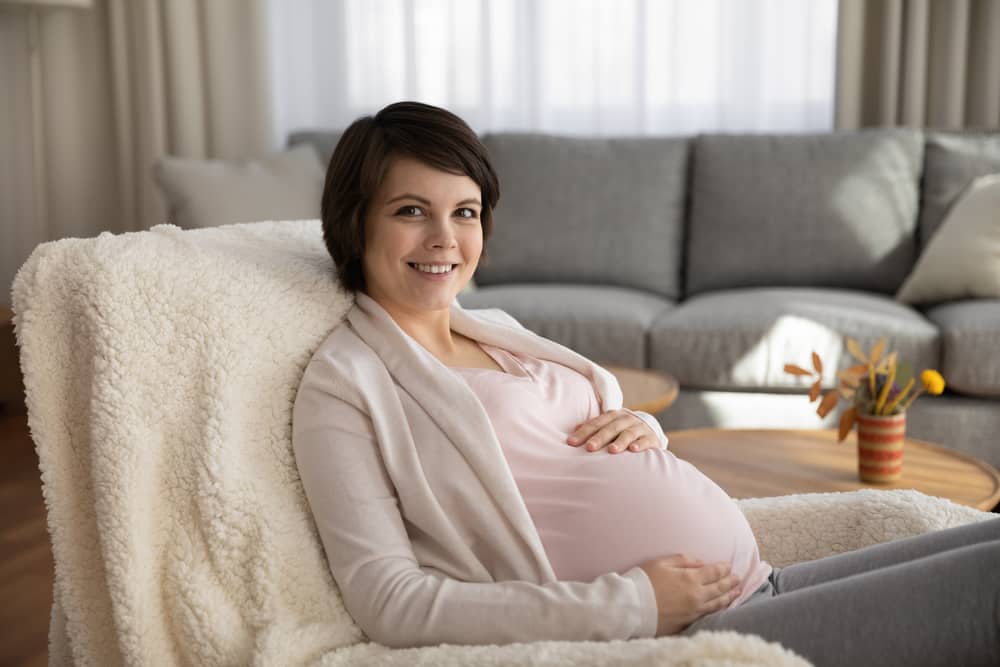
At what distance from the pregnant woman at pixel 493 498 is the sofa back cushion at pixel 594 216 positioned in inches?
82.2

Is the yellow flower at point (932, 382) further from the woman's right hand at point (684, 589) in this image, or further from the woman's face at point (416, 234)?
the woman's face at point (416, 234)

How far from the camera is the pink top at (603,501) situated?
110 cm

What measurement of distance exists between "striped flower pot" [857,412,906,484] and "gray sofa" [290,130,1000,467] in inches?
37.9

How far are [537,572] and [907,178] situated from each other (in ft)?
8.74

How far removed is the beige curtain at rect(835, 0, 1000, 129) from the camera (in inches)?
137

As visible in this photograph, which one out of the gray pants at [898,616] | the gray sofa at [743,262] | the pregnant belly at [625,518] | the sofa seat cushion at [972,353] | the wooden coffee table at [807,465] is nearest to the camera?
the gray pants at [898,616]

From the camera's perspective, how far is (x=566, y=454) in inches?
46.6

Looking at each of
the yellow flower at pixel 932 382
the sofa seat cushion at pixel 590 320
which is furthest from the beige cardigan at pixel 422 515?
the sofa seat cushion at pixel 590 320

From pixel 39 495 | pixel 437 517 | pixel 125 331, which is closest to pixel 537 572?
pixel 437 517

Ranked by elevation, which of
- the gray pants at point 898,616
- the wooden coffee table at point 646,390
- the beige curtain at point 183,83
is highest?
the beige curtain at point 183,83

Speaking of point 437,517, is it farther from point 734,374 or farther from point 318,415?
point 734,374

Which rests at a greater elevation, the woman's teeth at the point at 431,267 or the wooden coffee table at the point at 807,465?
the woman's teeth at the point at 431,267

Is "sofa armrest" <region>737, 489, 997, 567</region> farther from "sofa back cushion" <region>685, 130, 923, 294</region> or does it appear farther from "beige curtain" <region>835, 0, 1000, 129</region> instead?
"beige curtain" <region>835, 0, 1000, 129</region>

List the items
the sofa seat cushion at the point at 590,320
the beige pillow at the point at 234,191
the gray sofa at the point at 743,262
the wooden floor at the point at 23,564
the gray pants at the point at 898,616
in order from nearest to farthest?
the gray pants at the point at 898,616, the wooden floor at the point at 23,564, the gray sofa at the point at 743,262, the sofa seat cushion at the point at 590,320, the beige pillow at the point at 234,191
